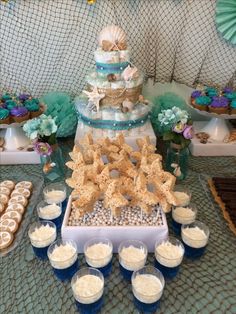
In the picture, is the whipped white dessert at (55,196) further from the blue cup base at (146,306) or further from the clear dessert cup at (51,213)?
the blue cup base at (146,306)

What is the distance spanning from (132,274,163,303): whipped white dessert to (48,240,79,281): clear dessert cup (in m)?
0.14

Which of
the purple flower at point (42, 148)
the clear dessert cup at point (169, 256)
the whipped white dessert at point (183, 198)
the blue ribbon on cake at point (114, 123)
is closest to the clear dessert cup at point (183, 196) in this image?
the whipped white dessert at point (183, 198)

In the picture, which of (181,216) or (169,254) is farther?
(181,216)

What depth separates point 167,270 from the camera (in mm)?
669

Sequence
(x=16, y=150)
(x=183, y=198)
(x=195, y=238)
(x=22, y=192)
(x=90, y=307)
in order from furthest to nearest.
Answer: (x=16, y=150) < (x=22, y=192) < (x=183, y=198) < (x=195, y=238) < (x=90, y=307)

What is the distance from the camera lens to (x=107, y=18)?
1104mm

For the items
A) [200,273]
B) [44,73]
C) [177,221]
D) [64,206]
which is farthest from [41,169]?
[200,273]

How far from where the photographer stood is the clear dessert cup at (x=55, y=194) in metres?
0.83

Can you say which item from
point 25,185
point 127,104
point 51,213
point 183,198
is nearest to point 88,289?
point 51,213

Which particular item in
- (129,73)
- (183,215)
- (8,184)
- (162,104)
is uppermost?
(129,73)

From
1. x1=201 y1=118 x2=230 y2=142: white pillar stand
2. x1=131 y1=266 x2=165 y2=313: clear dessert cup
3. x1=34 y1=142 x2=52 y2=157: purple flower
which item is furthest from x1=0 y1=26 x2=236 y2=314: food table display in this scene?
x1=201 y1=118 x2=230 y2=142: white pillar stand

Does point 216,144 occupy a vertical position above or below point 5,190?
above

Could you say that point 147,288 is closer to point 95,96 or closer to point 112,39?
point 95,96

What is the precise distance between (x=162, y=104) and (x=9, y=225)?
0.68 metres
